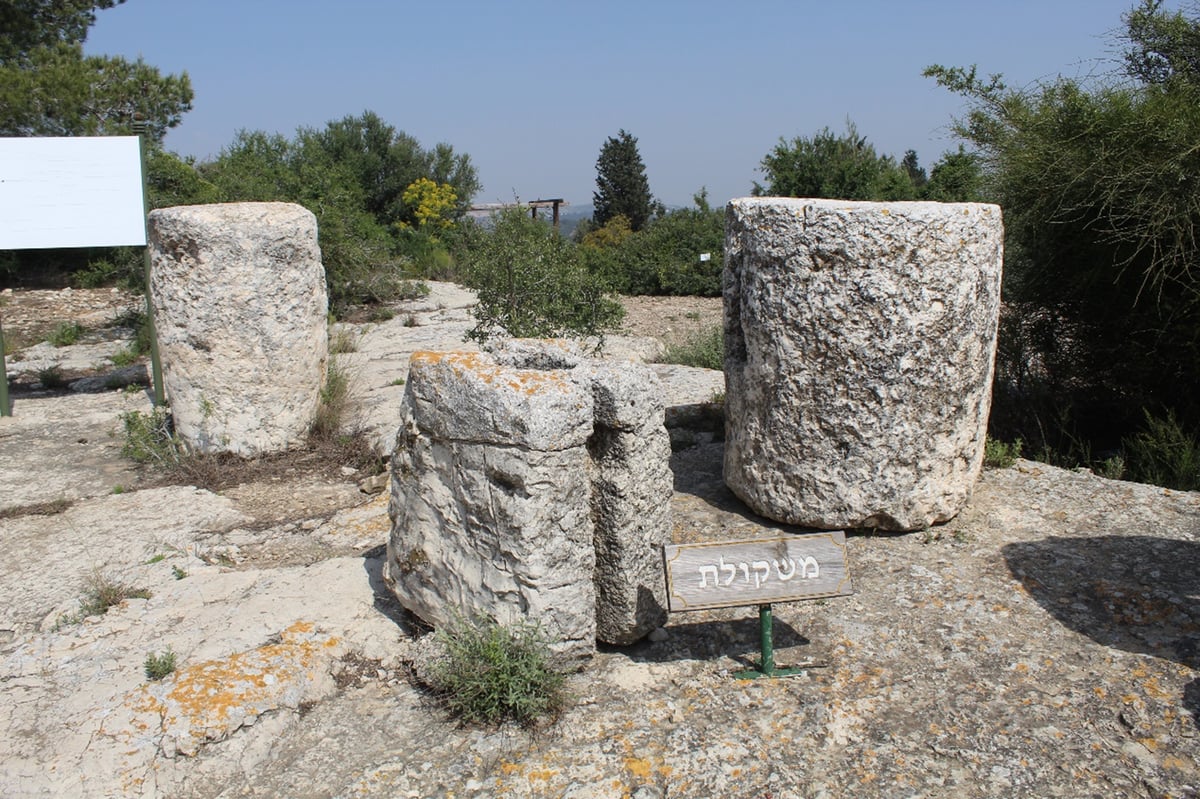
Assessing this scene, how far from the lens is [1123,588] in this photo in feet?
14.0

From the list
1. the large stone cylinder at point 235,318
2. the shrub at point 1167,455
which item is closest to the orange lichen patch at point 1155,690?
the shrub at point 1167,455

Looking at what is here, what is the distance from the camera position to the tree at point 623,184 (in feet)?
108

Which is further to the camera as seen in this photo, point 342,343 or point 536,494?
point 342,343

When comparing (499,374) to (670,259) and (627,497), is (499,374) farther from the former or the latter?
(670,259)

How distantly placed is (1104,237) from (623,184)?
27.6 metres

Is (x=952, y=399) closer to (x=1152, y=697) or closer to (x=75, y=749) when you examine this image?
Answer: (x=1152, y=697)

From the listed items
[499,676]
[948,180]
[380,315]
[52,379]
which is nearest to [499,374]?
[499,676]

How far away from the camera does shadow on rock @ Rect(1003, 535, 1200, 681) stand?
3871 millimetres

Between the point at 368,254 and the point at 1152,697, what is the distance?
36.8 ft

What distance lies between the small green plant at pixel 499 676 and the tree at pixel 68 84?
1354cm

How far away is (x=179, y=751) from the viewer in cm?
320

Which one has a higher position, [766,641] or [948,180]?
[948,180]

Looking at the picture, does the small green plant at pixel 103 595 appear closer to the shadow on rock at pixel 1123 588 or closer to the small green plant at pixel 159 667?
the small green plant at pixel 159 667

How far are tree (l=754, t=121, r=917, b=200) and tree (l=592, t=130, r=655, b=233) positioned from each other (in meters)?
18.1
